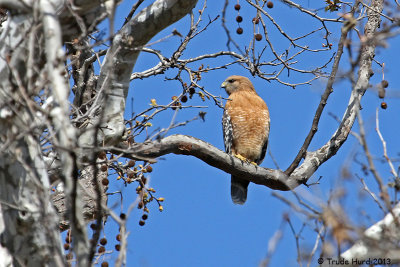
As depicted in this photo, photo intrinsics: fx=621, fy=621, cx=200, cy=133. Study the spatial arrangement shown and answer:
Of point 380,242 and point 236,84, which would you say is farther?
point 236,84

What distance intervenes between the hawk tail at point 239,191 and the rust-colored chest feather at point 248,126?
0.52 meters

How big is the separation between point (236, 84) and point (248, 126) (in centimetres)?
86

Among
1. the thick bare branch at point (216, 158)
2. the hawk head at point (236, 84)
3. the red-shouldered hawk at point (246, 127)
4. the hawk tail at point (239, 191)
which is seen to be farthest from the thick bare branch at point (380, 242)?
the hawk head at point (236, 84)

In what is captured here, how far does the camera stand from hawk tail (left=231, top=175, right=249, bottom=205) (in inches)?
282

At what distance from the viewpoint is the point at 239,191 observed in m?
7.19

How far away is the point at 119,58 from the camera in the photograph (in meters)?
4.00

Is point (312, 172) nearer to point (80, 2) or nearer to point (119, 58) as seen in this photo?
Answer: point (119, 58)

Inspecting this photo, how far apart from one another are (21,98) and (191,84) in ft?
8.38

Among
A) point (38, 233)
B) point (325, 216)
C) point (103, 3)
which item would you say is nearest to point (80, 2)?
point (103, 3)

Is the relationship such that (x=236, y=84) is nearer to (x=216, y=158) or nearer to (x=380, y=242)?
(x=216, y=158)

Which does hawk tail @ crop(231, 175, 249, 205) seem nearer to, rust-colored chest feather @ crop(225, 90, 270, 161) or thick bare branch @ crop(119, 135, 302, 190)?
rust-colored chest feather @ crop(225, 90, 270, 161)

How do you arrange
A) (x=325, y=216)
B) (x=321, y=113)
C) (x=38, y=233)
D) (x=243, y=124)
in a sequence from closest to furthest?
1. (x=325, y=216)
2. (x=38, y=233)
3. (x=321, y=113)
4. (x=243, y=124)

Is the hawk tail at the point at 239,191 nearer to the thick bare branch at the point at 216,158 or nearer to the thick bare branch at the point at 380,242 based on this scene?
the thick bare branch at the point at 216,158

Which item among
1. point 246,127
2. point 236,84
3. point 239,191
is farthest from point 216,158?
point 236,84
